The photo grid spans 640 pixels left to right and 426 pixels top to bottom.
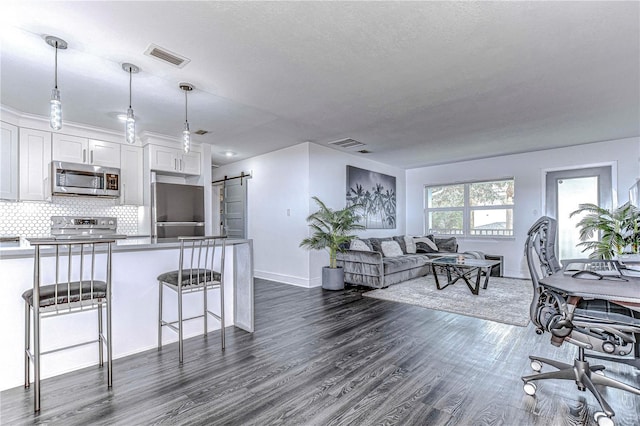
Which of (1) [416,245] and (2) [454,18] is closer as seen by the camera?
(2) [454,18]

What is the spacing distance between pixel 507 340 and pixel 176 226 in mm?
4697

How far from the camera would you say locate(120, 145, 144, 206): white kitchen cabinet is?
4.62 meters

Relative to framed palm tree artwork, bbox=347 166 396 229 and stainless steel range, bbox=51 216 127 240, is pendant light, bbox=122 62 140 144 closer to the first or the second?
stainless steel range, bbox=51 216 127 240

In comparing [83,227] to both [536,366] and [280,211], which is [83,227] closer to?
[280,211]

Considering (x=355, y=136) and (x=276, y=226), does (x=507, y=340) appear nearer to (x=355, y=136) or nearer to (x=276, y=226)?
(x=355, y=136)

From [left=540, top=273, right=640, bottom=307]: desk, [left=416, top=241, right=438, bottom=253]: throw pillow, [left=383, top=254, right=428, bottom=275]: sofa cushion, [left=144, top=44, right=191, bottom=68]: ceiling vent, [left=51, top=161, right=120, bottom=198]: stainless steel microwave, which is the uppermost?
[left=144, top=44, right=191, bottom=68]: ceiling vent

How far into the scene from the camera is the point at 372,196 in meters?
6.73

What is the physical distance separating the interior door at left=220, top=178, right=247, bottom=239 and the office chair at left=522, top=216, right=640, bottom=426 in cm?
543

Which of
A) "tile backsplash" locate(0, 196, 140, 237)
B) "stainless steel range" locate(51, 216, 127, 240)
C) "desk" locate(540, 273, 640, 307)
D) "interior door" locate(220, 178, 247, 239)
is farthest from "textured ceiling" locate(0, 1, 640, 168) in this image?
"interior door" locate(220, 178, 247, 239)

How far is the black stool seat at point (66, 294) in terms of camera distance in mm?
1867

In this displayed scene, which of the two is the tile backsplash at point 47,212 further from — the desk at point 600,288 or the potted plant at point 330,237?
the desk at point 600,288

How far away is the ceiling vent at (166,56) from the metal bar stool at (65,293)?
60.3 inches

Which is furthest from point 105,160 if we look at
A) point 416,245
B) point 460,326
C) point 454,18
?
point 416,245

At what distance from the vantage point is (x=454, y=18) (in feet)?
6.66
